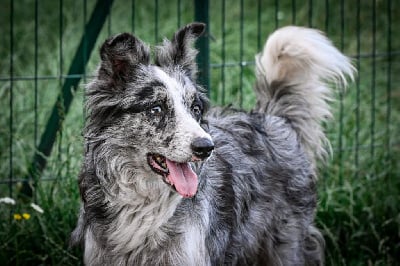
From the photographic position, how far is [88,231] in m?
4.52

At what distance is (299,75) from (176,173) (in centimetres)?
165

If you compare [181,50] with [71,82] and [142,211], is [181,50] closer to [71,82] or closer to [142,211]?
[142,211]

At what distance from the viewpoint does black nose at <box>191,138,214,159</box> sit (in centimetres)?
408

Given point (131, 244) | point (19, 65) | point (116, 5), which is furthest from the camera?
point (116, 5)

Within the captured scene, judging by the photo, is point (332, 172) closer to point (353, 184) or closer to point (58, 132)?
point (353, 184)

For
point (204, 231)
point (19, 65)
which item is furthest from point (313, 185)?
point (19, 65)

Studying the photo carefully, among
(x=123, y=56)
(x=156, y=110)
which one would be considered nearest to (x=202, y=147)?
(x=156, y=110)

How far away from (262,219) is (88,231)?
3.41ft

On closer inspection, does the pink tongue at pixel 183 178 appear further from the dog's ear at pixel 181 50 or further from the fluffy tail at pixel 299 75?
the fluffy tail at pixel 299 75

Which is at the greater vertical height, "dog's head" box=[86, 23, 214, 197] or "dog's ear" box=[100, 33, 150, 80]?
"dog's ear" box=[100, 33, 150, 80]

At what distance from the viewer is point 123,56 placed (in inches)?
172

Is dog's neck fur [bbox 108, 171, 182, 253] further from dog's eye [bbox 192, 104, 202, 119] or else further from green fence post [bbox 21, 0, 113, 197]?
green fence post [bbox 21, 0, 113, 197]

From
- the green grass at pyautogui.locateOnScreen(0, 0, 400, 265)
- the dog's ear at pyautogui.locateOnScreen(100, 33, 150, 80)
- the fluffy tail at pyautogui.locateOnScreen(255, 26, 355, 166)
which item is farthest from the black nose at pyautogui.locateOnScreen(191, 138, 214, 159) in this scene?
the fluffy tail at pyautogui.locateOnScreen(255, 26, 355, 166)

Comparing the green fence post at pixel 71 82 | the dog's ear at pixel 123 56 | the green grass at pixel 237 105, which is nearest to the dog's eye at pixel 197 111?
the dog's ear at pixel 123 56
